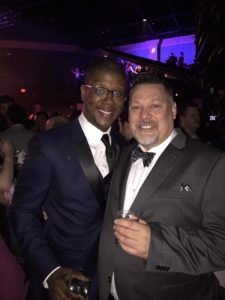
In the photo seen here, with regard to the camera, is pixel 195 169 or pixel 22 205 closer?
pixel 195 169

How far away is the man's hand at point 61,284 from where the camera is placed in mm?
1616

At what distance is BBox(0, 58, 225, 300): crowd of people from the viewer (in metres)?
1.66

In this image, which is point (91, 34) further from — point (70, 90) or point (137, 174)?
point (137, 174)

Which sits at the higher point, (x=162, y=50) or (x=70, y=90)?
(x=162, y=50)

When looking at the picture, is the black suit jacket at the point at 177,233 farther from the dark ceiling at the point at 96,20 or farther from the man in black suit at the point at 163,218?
the dark ceiling at the point at 96,20

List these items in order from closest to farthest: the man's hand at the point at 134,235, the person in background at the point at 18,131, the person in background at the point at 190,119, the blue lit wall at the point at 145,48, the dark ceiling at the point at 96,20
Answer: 1. the man's hand at the point at 134,235
2. the person in background at the point at 18,131
3. the person in background at the point at 190,119
4. the dark ceiling at the point at 96,20
5. the blue lit wall at the point at 145,48

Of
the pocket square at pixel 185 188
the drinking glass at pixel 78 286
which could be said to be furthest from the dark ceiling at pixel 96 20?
the drinking glass at pixel 78 286

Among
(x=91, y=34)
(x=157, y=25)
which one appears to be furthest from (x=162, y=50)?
(x=91, y=34)

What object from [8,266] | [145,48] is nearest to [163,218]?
[8,266]

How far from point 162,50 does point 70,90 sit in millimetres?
5919

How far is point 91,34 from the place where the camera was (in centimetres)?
1479

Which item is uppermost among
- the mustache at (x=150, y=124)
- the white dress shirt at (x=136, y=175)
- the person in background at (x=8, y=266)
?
the mustache at (x=150, y=124)

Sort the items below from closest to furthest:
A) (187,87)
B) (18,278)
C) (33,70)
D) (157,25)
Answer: (18,278)
(187,87)
(157,25)
(33,70)

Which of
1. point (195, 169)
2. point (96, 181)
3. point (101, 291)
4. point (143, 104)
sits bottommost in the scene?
point (101, 291)
